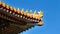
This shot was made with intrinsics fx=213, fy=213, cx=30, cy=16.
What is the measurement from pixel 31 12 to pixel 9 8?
1.27 meters

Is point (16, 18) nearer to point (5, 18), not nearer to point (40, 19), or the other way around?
point (5, 18)

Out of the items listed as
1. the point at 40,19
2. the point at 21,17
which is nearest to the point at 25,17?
the point at 21,17

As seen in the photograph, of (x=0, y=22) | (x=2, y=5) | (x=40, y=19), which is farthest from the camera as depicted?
(x=40, y=19)

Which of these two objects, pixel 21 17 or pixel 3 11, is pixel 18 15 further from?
pixel 3 11

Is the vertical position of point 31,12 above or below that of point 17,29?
above

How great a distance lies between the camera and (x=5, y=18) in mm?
7887

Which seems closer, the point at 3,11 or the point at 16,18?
the point at 3,11

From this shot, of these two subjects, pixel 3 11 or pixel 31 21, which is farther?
pixel 31 21

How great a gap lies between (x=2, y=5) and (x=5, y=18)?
1.92ft

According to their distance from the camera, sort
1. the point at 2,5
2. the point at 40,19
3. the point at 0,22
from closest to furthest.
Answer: the point at 2,5, the point at 0,22, the point at 40,19

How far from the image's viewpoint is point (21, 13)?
8289mm

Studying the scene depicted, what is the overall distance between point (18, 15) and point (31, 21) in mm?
709

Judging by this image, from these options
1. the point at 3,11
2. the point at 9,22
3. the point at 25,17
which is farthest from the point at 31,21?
the point at 3,11

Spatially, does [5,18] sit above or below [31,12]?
below
